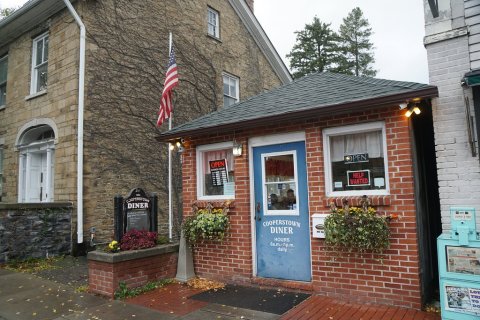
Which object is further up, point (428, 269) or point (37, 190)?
point (37, 190)

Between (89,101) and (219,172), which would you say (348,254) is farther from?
(89,101)

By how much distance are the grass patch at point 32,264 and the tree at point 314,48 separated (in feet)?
101

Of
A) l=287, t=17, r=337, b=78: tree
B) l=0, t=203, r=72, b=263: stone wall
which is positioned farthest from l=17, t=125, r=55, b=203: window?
l=287, t=17, r=337, b=78: tree

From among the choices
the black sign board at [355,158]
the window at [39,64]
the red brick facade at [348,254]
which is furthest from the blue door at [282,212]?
the window at [39,64]

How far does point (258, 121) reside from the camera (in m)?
5.85

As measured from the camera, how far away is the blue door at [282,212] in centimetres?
579

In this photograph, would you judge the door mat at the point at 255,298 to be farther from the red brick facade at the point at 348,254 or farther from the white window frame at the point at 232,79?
the white window frame at the point at 232,79

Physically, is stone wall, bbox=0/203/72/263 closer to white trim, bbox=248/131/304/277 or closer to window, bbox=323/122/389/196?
white trim, bbox=248/131/304/277

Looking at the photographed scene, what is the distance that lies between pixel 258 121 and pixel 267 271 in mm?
2418

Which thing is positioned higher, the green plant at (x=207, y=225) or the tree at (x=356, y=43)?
the tree at (x=356, y=43)

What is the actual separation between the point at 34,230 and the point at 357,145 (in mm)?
7605

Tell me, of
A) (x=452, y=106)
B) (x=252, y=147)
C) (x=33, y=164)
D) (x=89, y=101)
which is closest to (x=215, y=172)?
(x=252, y=147)

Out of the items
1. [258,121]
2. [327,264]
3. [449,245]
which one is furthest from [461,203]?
[258,121]

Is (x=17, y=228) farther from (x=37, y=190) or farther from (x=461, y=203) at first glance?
(x=461, y=203)
